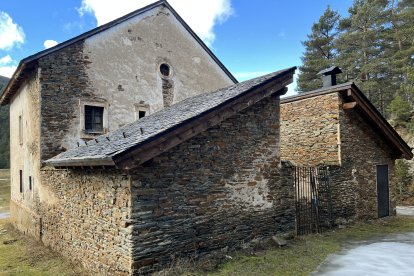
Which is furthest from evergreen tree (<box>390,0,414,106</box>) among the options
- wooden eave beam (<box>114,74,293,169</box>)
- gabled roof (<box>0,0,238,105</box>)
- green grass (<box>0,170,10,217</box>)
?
green grass (<box>0,170,10,217</box>)

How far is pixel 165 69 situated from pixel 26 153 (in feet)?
20.4

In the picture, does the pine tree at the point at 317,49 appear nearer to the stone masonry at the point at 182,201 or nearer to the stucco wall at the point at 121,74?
the stucco wall at the point at 121,74

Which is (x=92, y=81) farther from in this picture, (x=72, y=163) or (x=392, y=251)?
(x=392, y=251)

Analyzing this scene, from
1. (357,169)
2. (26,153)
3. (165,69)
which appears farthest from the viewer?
(165,69)

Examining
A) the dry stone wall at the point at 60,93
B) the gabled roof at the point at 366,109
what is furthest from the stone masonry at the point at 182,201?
the gabled roof at the point at 366,109

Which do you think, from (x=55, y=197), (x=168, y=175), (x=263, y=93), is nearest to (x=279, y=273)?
(x=168, y=175)

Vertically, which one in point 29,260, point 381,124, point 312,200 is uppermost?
point 381,124

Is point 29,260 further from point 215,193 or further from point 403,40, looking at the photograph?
point 403,40

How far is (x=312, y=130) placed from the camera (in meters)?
12.4

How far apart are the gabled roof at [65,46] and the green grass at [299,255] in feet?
27.3

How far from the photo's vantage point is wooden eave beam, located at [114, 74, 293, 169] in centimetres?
570

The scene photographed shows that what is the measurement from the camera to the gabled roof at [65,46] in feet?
34.0

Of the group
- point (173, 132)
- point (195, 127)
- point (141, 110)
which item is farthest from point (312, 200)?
point (141, 110)

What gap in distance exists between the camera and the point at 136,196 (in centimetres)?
595
